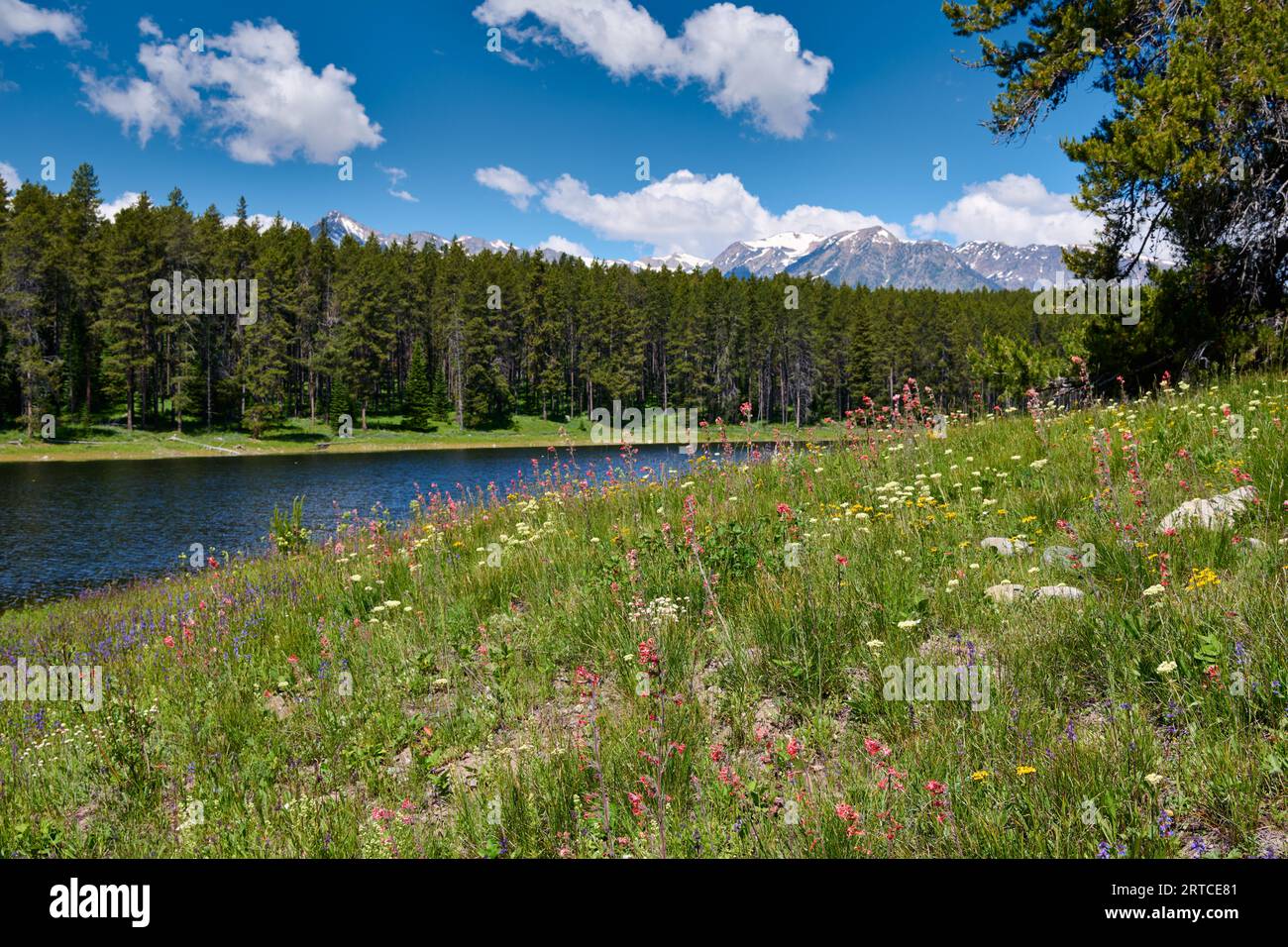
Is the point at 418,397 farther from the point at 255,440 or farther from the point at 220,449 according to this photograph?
the point at 220,449

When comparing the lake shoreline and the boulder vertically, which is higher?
Result: the lake shoreline

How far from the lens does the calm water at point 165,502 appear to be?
59.9ft

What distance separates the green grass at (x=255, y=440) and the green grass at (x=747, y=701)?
33.6m

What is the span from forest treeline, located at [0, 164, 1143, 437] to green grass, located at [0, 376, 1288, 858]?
43.2 meters

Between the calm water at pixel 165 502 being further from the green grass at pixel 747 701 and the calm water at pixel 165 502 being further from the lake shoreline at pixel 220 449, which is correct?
the green grass at pixel 747 701

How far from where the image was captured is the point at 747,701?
4.04m

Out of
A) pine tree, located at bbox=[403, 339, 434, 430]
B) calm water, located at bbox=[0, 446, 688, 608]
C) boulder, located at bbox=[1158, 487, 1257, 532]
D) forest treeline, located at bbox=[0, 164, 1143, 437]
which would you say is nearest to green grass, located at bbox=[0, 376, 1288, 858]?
boulder, located at bbox=[1158, 487, 1257, 532]

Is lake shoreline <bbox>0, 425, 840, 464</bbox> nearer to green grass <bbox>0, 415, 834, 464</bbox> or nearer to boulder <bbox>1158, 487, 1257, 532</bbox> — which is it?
green grass <bbox>0, 415, 834, 464</bbox>

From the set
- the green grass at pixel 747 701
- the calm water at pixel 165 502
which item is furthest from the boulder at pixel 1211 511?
the calm water at pixel 165 502

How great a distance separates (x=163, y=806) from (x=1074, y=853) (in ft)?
15.4

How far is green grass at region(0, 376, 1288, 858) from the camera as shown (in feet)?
9.19

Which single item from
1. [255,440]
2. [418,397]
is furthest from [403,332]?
[255,440]
